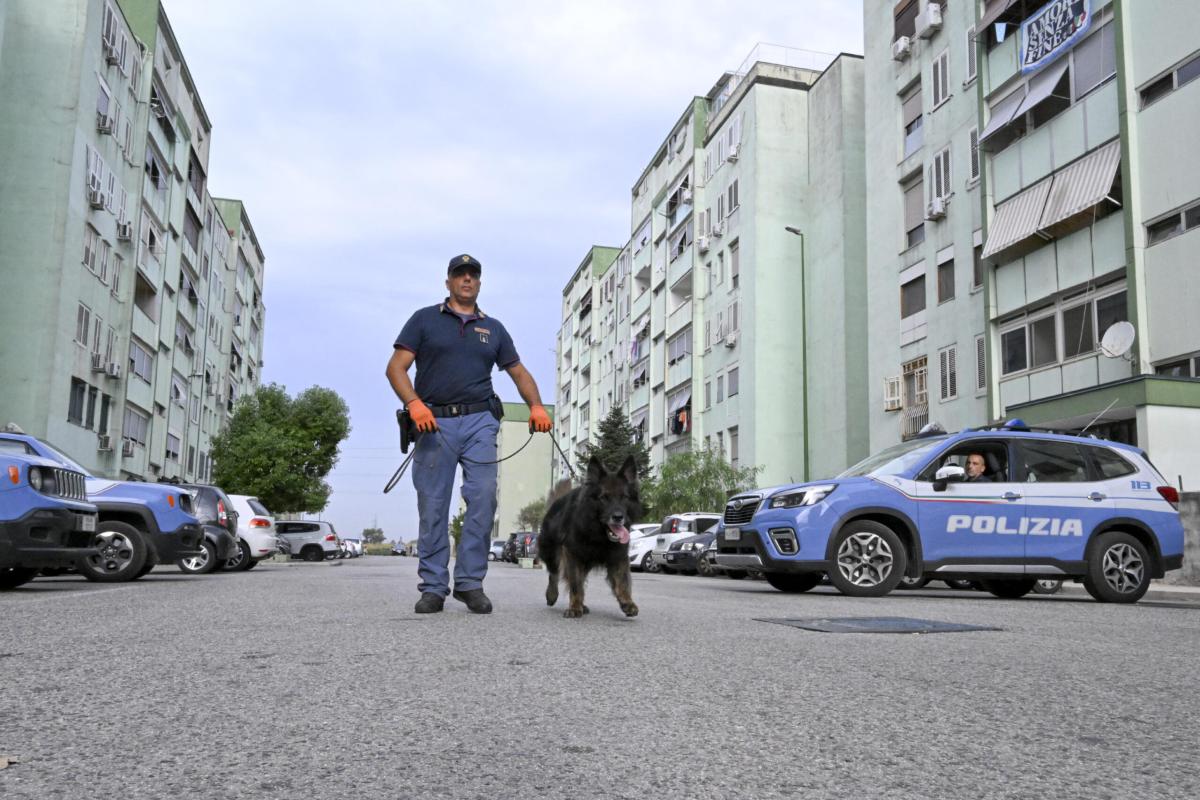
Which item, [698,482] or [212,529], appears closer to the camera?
[212,529]

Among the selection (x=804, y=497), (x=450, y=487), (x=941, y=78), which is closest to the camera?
(x=450, y=487)

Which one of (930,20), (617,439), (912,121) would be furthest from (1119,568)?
(617,439)

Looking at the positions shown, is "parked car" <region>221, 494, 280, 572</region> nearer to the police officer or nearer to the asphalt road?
the police officer

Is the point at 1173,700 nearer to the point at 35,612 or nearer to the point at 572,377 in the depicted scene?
the point at 35,612

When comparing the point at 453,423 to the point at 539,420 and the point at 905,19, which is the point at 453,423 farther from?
the point at 905,19

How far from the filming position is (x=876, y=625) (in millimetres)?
7066

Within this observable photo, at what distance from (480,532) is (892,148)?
3176 centimetres

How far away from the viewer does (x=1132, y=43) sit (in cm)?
2358

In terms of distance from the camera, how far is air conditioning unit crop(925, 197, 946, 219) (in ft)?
105

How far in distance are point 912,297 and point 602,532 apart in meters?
28.9

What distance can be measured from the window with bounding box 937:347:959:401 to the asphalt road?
2568cm

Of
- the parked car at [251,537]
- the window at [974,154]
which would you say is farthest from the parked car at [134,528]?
the window at [974,154]

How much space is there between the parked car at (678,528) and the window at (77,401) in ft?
59.0

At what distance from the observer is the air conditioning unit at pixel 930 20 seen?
108 feet
